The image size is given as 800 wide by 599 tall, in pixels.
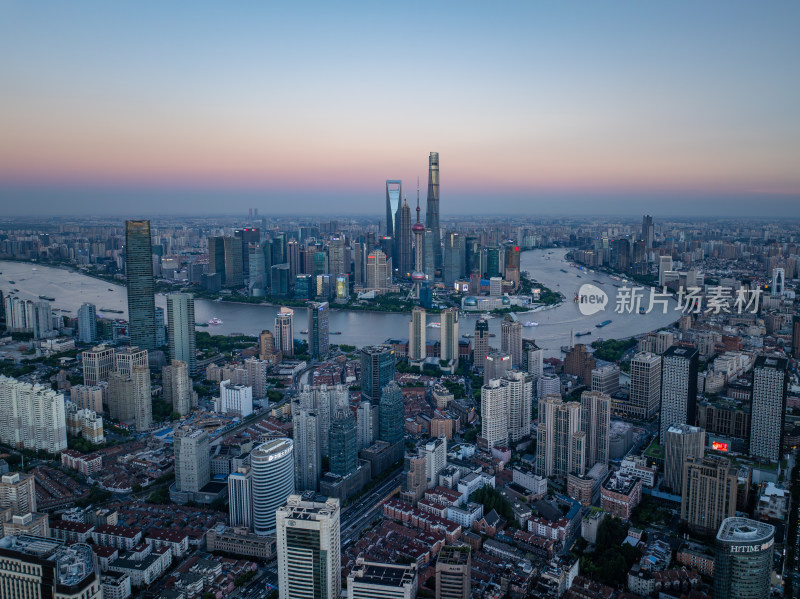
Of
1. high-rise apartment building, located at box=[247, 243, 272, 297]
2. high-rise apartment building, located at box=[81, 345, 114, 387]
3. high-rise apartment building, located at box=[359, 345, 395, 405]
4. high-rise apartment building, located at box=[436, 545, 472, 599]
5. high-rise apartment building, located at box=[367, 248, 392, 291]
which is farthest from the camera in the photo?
high-rise apartment building, located at box=[367, 248, 392, 291]

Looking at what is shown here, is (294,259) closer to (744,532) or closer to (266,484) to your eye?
(266,484)

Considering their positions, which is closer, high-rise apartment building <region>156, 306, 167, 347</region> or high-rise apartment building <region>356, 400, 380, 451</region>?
high-rise apartment building <region>356, 400, 380, 451</region>

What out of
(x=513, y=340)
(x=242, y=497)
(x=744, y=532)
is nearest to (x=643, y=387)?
(x=513, y=340)

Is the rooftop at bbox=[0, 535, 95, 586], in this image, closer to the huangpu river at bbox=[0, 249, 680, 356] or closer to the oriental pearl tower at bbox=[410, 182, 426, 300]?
the huangpu river at bbox=[0, 249, 680, 356]

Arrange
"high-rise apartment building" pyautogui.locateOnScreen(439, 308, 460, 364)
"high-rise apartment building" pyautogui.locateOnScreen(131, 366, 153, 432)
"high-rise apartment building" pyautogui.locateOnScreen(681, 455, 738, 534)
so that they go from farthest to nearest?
"high-rise apartment building" pyautogui.locateOnScreen(439, 308, 460, 364) < "high-rise apartment building" pyautogui.locateOnScreen(131, 366, 153, 432) < "high-rise apartment building" pyautogui.locateOnScreen(681, 455, 738, 534)

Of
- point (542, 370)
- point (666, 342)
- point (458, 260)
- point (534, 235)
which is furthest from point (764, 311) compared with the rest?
point (534, 235)

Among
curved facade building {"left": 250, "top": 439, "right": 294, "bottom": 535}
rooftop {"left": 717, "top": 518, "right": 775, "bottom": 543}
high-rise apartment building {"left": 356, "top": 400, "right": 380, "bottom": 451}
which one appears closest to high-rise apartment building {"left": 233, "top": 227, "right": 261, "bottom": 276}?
high-rise apartment building {"left": 356, "top": 400, "right": 380, "bottom": 451}

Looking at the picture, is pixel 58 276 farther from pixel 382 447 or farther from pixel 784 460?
pixel 784 460
